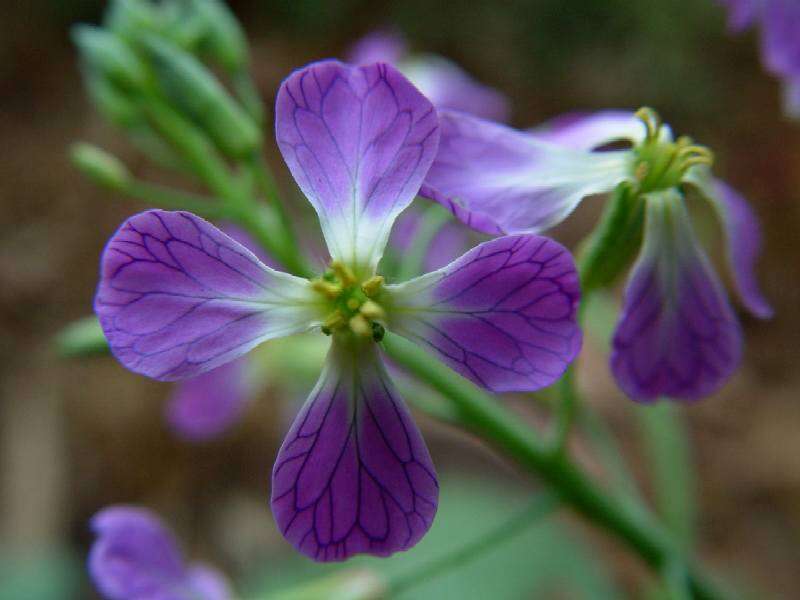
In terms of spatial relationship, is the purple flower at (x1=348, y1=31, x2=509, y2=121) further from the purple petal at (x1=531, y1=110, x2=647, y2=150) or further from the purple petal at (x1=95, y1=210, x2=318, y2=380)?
the purple petal at (x1=95, y1=210, x2=318, y2=380)

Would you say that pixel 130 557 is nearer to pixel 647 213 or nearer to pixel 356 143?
pixel 356 143

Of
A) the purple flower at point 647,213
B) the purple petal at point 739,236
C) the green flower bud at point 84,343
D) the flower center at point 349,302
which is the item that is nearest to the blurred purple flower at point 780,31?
the purple petal at point 739,236

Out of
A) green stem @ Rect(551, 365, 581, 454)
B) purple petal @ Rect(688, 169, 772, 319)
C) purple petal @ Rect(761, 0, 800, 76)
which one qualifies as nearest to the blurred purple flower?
purple petal @ Rect(761, 0, 800, 76)

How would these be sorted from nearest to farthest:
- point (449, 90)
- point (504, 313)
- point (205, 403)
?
point (504, 313), point (205, 403), point (449, 90)

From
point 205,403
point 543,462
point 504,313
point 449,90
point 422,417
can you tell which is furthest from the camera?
point 422,417

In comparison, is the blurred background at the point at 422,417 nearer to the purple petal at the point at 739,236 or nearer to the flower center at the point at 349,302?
the purple petal at the point at 739,236

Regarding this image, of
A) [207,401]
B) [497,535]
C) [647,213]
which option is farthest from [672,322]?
[207,401]

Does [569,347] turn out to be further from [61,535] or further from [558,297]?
[61,535]
